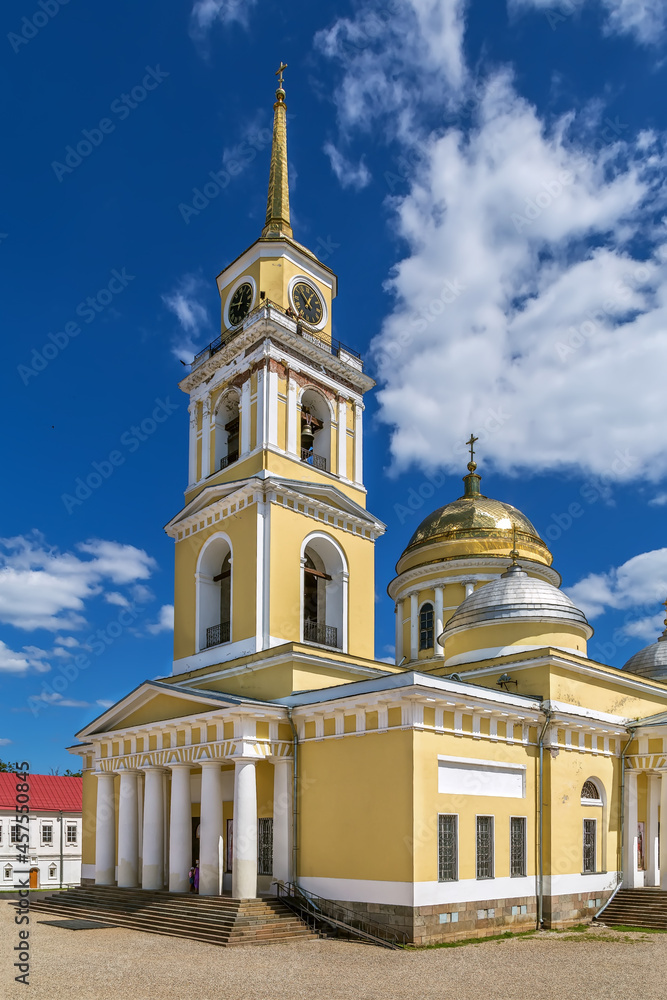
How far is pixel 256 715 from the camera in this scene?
19.3 meters

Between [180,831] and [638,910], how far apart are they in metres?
10.6

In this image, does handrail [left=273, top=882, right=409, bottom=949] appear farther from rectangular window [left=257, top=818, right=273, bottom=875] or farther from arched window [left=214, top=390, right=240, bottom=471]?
arched window [left=214, top=390, right=240, bottom=471]

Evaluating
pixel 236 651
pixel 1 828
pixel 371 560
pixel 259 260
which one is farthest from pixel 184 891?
pixel 1 828

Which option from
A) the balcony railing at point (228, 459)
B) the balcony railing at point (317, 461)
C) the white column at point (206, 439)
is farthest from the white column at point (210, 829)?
the white column at point (206, 439)

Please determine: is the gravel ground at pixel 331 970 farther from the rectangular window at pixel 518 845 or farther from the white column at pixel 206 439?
the white column at pixel 206 439

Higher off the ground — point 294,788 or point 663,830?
point 294,788

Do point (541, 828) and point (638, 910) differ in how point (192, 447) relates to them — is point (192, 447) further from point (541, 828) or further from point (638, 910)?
point (638, 910)

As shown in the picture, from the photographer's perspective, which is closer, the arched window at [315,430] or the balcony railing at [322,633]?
the balcony railing at [322,633]

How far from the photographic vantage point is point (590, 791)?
21.8 metres

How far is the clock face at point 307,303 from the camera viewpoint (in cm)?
2770

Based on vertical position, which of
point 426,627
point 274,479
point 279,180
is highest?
point 279,180

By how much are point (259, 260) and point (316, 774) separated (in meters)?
15.6

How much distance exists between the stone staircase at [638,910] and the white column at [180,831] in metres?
9.46

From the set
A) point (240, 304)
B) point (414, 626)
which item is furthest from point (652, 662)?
point (240, 304)
